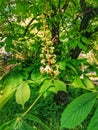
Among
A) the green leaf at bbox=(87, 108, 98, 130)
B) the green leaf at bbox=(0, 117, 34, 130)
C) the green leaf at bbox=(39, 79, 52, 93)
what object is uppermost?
the green leaf at bbox=(39, 79, 52, 93)

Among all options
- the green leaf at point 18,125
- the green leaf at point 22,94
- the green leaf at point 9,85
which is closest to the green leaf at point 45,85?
the green leaf at point 9,85

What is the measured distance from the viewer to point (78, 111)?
104 cm

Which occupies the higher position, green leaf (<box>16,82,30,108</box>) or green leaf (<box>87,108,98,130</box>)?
green leaf (<box>16,82,30,108</box>)

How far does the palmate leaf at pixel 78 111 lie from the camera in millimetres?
1008

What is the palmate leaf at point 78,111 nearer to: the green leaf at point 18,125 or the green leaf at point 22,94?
the green leaf at point 18,125

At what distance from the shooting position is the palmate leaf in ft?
3.31

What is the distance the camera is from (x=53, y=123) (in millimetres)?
8609

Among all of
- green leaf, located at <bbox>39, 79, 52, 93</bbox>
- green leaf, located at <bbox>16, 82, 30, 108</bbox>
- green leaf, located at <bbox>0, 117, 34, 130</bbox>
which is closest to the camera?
green leaf, located at <bbox>0, 117, 34, 130</bbox>

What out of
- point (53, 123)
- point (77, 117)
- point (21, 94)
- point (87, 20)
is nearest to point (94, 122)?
point (77, 117)

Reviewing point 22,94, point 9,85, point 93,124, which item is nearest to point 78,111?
point 93,124

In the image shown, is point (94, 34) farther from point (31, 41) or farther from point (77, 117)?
point (77, 117)

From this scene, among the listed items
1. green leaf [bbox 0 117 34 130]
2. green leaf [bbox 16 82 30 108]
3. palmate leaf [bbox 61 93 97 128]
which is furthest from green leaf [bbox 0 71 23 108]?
palmate leaf [bbox 61 93 97 128]

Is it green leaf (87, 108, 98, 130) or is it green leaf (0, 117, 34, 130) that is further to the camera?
green leaf (0, 117, 34, 130)

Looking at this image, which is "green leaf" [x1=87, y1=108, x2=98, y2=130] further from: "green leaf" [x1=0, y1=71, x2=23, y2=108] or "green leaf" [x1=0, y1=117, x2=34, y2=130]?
"green leaf" [x1=0, y1=71, x2=23, y2=108]
